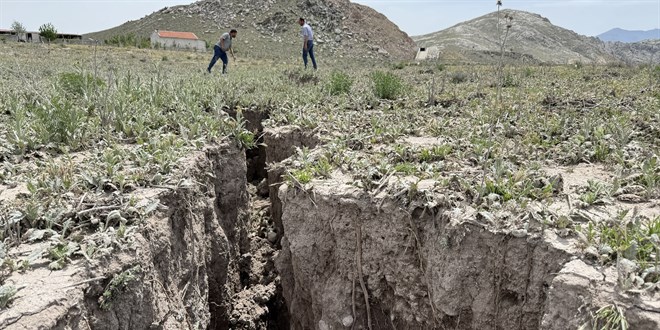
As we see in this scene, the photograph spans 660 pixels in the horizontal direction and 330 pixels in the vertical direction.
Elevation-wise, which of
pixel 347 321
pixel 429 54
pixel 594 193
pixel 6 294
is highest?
pixel 429 54

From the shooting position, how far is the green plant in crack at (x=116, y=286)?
2.65m

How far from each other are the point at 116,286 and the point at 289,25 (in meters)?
48.6

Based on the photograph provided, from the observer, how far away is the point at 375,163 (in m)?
4.22

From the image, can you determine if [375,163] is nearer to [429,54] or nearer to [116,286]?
[116,286]

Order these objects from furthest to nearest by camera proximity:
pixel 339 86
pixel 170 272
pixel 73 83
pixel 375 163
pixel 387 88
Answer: pixel 339 86, pixel 387 88, pixel 73 83, pixel 375 163, pixel 170 272

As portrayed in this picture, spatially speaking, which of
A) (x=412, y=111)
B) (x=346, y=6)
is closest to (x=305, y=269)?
(x=412, y=111)

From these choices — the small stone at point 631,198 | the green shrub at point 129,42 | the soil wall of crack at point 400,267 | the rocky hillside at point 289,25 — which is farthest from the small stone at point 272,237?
the rocky hillside at point 289,25

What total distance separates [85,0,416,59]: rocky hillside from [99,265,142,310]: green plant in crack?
40.4 meters

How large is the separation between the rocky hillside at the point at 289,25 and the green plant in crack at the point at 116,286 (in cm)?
4036

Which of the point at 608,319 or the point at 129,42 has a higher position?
the point at 129,42

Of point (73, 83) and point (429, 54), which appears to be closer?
point (73, 83)

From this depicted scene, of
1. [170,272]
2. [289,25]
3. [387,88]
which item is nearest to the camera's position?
[170,272]

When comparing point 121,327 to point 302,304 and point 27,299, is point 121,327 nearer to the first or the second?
point 27,299

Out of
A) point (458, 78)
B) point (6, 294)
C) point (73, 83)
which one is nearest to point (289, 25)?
point (458, 78)
